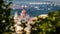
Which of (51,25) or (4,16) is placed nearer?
(51,25)

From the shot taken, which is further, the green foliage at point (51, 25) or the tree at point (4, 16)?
the tree at point (4, 16)

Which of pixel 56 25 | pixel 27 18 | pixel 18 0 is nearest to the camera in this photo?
pixel 56 25

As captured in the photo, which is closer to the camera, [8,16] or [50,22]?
[50,22]

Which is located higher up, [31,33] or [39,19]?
[39,19]

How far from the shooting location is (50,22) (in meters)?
2.05

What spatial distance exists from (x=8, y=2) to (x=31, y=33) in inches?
20.7

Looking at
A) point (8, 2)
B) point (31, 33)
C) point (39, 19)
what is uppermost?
point (8, 2)

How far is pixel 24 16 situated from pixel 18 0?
1.61m

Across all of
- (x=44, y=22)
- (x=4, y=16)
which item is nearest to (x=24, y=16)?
(x=4, y=16)

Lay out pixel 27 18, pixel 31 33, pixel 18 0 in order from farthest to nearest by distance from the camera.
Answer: pixel 18 0 < pixel 27 18 < pixel 31 33

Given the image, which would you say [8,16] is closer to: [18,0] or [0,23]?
[0,23]

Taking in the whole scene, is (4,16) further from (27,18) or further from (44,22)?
(44,22)

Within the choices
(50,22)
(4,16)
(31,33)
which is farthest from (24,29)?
(50,22)

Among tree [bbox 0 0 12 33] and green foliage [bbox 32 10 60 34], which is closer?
green foliage [bbox 32 10 60 34]
